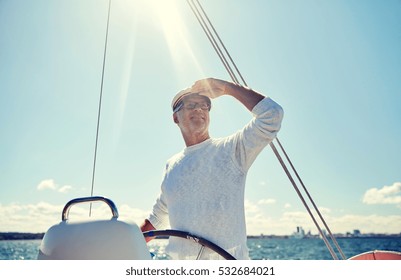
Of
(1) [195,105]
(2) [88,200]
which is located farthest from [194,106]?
(2) [88,200]

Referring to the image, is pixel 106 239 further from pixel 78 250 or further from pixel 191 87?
pixel 191 87

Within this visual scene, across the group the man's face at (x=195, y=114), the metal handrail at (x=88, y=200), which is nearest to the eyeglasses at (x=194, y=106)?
the man's face at (x=195, y=114)

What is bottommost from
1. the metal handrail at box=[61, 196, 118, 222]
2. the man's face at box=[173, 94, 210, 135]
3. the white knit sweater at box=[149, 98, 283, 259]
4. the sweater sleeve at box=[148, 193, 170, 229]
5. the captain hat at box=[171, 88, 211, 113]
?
the metal handrail at box=[61, 196, 118, 222]

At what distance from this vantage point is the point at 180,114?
1756mm

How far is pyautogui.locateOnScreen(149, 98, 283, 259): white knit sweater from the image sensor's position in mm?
1456

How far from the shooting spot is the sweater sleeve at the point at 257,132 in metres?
1.45

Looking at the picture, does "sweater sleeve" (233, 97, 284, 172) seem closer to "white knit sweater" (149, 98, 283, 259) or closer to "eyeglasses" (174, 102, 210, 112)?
"white knit sweater" (149, 98, 283, 259)

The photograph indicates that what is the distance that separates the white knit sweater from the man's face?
11 cm

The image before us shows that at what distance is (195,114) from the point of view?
67.6 inches

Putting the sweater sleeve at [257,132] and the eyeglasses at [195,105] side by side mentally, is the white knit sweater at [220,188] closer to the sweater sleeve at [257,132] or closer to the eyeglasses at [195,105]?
the sweater sleeve at [257,132]

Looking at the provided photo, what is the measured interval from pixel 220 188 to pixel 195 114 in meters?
0.38

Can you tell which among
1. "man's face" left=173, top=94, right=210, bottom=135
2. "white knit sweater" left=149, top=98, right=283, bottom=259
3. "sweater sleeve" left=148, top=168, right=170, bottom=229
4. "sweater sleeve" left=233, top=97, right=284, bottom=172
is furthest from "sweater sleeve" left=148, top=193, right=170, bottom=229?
"sweater sleeve" left=233, top=97, right=284, bottom=172

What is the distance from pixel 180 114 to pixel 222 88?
287 millimetres
